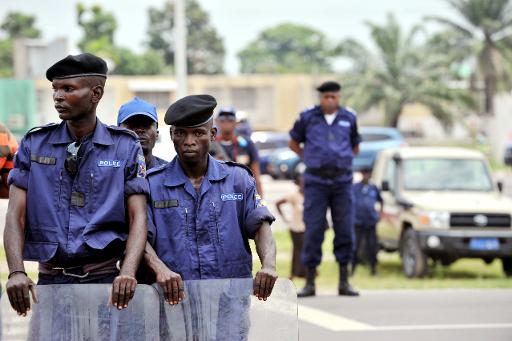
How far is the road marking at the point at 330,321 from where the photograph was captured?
10.2 m

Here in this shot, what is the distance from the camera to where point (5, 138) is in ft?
21.7

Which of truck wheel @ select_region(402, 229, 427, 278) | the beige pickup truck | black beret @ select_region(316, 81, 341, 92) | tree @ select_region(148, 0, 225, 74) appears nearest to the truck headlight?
the beige pickup truck

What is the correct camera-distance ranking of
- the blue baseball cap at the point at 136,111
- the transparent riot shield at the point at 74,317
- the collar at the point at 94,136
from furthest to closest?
the blue baseball cap at the point at 136,111 < the collar at the point at 94,136 < the transparent riot shield at the point at 74,317

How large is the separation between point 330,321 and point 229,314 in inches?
207

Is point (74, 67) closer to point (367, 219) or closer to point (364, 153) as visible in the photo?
point (367, 219)

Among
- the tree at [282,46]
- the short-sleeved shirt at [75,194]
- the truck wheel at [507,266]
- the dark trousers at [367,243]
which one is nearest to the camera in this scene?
the short-sleeved shirt at [75,194]

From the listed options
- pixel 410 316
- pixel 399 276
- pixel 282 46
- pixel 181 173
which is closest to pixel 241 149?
pixel 410 316

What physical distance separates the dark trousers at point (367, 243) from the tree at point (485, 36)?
3948cm

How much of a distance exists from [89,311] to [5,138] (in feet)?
5.99

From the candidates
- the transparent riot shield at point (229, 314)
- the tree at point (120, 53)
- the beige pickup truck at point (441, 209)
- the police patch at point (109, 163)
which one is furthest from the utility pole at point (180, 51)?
the tree at point (120, 53)

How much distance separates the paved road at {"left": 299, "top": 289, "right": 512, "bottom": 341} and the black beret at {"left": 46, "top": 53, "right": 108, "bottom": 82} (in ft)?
15.6

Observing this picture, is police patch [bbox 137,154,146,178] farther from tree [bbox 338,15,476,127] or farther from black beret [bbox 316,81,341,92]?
tree [bbox 338,15,476,127]

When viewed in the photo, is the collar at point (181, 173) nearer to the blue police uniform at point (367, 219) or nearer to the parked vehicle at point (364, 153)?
the blue police uniform at point (367, 219)

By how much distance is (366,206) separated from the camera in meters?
16.1
